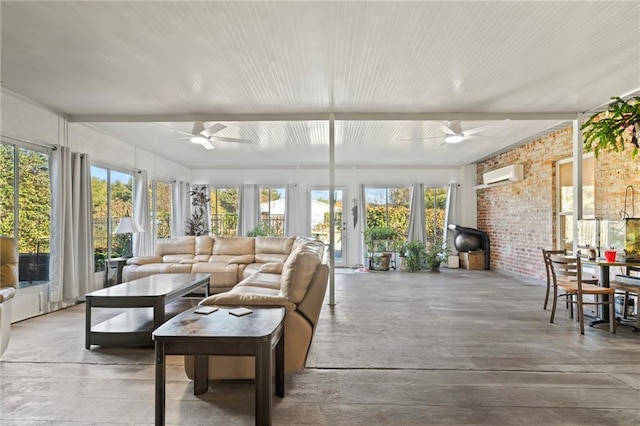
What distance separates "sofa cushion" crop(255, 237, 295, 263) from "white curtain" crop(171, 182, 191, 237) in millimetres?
3508

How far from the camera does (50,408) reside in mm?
2412

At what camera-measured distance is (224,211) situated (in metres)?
10.2

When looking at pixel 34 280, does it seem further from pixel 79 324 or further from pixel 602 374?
pixel 602 374

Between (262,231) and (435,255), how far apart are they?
13.9 feet

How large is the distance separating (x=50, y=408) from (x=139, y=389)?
51cm

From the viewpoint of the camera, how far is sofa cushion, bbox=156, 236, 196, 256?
649cm

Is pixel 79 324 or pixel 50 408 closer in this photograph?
pixel 50 408

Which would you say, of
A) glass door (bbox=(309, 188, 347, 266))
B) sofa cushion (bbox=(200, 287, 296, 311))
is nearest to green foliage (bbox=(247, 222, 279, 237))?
glass door (bbox=(309, 188, 347, 266))

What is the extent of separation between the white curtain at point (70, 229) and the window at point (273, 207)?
4830 millimetres

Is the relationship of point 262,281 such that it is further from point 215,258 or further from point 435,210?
point 435,210

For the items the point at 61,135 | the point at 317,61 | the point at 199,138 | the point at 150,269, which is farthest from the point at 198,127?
the point at 317,61

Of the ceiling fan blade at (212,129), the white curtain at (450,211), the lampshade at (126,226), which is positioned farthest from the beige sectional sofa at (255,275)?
the white curtain at (450,211)

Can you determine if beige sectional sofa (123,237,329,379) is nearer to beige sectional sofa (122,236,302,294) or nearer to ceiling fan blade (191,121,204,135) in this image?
beige sectional sofa (122,236,302,294)

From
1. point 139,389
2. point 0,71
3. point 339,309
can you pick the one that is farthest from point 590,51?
point 0,71
